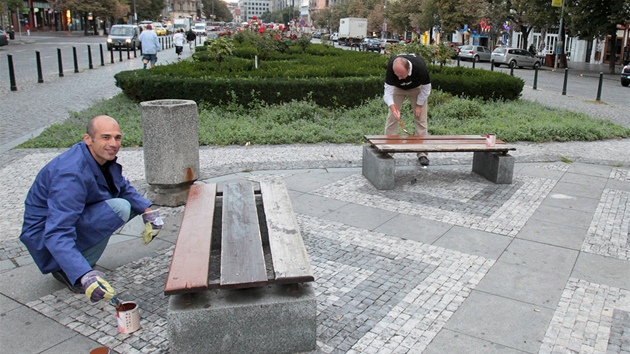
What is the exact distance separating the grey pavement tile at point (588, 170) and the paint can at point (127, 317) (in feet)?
20.0

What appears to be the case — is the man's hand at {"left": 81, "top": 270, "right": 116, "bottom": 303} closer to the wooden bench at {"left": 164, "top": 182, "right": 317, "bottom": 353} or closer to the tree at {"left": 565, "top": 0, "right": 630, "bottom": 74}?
the wooden bench at {"left": 164, "top": 182, "right": 317, "bottom": 353}

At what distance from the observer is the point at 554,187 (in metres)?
7.00

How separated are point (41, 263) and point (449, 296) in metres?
2.86

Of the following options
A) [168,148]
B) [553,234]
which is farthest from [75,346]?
[553,234]

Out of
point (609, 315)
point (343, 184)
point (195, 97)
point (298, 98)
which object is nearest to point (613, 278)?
point (609, 315)

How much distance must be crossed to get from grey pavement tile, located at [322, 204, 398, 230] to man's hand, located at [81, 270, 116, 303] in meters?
2.80

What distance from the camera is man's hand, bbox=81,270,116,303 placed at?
3.12 metres

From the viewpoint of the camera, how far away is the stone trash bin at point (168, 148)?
232 inches

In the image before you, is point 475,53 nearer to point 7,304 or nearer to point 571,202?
point 571,202

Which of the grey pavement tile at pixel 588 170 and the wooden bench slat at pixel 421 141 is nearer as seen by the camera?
the wooden bench slat at pixel 421 141

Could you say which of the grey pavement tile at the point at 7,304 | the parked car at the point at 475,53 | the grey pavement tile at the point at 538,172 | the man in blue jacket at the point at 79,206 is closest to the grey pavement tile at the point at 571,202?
the grey pavement tile at the point at 538,172

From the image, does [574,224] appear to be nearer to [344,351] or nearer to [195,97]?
[344,351]

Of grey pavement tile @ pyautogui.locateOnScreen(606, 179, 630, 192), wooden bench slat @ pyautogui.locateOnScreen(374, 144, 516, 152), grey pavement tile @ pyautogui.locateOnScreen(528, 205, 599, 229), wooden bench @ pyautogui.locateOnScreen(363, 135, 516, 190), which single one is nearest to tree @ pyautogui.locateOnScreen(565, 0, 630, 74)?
grey pavement tile @ pyautogui.locateOnScreen(606, 179, 630, 192)

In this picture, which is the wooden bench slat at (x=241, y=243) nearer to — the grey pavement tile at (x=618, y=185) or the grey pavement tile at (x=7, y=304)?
the grey pavement tile at (x=7, y=304)
